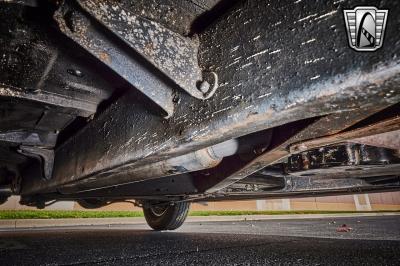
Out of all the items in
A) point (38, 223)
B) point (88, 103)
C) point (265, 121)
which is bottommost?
point (38, 223)

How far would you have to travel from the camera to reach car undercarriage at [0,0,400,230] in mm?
558

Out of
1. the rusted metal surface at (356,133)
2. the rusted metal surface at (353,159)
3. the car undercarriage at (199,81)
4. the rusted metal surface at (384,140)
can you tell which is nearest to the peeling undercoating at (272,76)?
the car undercarriage at (199,81)

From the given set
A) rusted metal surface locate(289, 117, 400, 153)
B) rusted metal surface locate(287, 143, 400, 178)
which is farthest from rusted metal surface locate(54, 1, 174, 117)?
rusted metal surface locate(287, 143, 400, 178)

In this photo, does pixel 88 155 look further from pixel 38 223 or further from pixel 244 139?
pixel 38 223

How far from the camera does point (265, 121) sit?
0.65 meters

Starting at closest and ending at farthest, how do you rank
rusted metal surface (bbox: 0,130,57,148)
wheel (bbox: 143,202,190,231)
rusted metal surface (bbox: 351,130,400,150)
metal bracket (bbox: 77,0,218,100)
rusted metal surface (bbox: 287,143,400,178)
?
1. metal bracket (bbox: 77,0,218,100)
2. rusted metal surface (bbox: 351,130,400,150)
3. rusted metal surface (bbox: 287,143,400,178)
4. rusted metal surface (bbox: 0,130,57,148)
5. wheel (bbox: 143,202,190,231)

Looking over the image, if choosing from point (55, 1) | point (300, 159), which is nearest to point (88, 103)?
point (55, 1)

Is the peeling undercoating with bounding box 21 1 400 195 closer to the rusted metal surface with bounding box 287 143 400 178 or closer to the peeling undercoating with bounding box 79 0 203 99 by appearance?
the peeling undercoating with bounding box 79 0 203 99

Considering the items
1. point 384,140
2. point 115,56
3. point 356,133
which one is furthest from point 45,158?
point 384,140

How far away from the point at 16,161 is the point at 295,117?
211cm

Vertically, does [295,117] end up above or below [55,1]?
below

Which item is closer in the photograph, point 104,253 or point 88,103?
point 88,103

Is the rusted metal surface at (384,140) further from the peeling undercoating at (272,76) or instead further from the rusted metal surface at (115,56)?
the rusted metal surface at (115,56)

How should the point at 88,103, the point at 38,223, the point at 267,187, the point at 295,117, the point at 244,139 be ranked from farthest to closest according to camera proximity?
1. the point at 38,223
2. the point at 267,187
3. the point at 88,103
4. the point at 244,139
5. the point at 295,117
